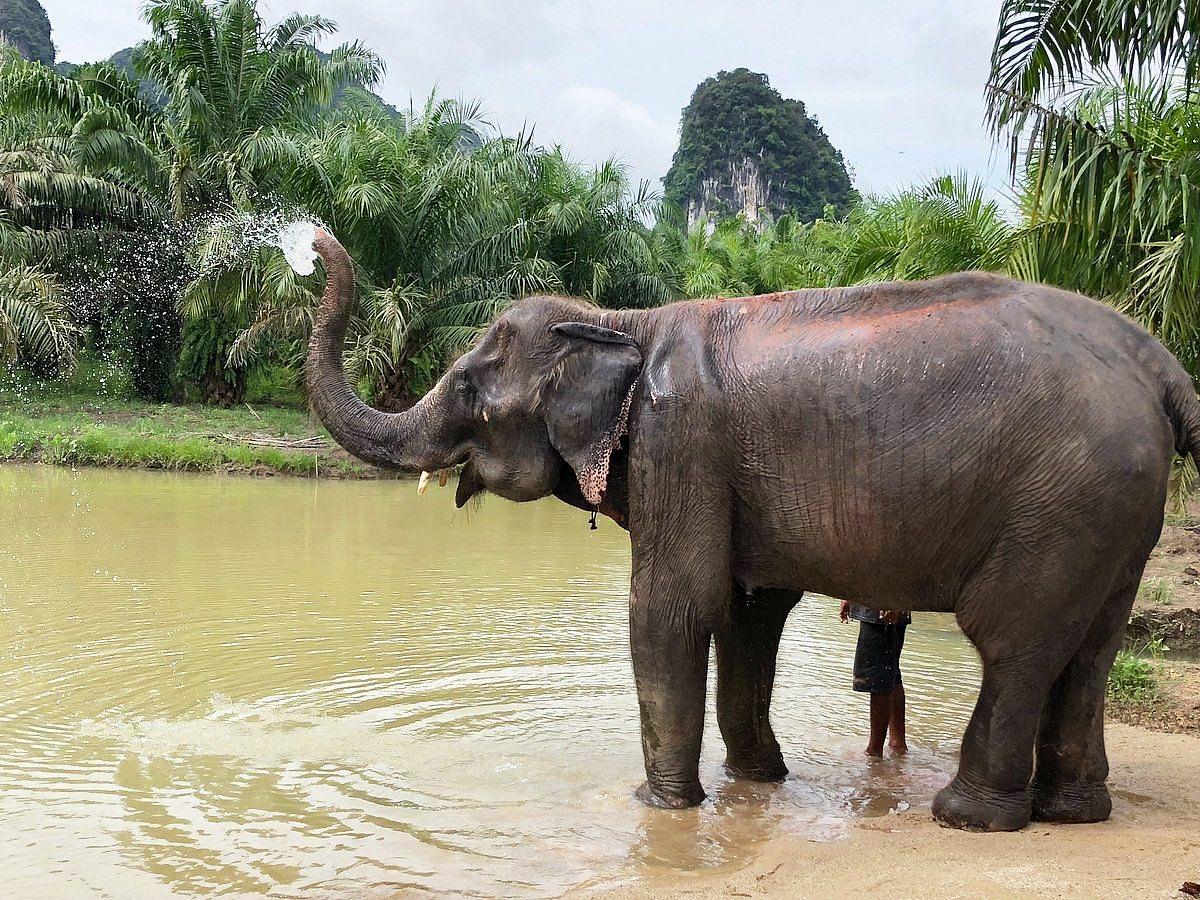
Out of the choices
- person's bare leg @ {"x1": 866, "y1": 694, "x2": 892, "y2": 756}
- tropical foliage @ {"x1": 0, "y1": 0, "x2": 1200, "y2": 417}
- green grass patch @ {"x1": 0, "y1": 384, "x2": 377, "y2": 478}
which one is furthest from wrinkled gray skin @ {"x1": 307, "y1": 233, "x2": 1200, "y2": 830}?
green grass patch @ {"x1": 0, "y1": 384, "x2": 377, "y2": 478}

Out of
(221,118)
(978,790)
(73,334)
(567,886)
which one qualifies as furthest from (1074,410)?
(221,118)

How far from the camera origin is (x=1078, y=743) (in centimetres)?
418

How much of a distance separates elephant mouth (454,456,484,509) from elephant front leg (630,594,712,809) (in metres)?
0.89

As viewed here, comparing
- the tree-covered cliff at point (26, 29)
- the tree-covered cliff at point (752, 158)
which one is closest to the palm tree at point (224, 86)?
the tree-covered cliff at point (26, 29)

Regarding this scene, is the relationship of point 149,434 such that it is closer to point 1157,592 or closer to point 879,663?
point 1157,592

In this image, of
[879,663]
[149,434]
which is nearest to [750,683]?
[879,663]

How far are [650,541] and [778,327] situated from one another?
913mm

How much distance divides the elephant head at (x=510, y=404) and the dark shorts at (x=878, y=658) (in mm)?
1531

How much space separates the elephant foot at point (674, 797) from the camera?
14.5 ft

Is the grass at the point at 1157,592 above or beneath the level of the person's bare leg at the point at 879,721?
above

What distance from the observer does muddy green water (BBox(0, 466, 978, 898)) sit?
3977 mm

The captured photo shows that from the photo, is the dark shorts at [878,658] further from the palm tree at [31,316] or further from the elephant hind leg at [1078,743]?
the palm tree at [31,316]

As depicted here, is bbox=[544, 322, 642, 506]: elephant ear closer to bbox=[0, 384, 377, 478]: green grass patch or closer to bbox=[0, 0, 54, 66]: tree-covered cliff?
bbox=[0, 384, 377, 478]: green grass patch

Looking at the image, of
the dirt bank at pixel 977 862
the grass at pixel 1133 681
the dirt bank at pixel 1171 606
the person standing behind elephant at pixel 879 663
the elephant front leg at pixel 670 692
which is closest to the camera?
the dirt bank at pixel 977 862
